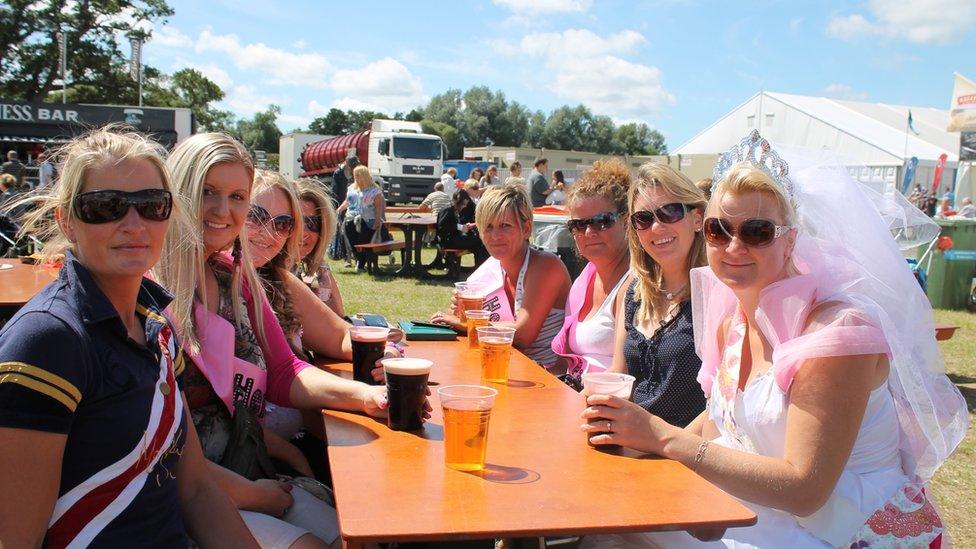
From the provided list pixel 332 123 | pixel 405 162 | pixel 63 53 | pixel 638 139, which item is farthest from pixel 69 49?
pixel 638 139

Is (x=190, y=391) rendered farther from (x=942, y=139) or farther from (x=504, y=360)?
(x=942, y=139)

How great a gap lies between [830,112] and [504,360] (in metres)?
42.9

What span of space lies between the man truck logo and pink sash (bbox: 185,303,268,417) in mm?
23339

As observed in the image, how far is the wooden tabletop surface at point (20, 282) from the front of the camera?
357 centimetres

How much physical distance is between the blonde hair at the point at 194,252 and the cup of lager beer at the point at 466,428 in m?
0.93

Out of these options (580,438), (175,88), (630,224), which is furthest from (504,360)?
(175,88)

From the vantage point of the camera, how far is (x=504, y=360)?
2.54m

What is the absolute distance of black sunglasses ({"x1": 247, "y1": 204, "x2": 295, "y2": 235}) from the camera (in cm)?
304

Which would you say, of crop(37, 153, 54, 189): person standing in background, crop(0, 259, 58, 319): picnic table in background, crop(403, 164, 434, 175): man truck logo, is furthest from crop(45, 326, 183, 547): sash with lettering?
crop(403, 164, 434, 175): man truck logo

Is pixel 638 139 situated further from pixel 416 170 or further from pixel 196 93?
pixel 416 170

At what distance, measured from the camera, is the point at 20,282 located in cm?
427

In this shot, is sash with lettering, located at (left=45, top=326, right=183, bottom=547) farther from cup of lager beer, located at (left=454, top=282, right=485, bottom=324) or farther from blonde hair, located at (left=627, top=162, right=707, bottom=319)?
blonde hair, located at (left=627, top=162, right=707, bottom=319)

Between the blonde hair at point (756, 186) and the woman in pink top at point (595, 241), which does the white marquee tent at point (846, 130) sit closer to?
the woman in pink top at point (595, 241)

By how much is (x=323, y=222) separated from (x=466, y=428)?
252cm
